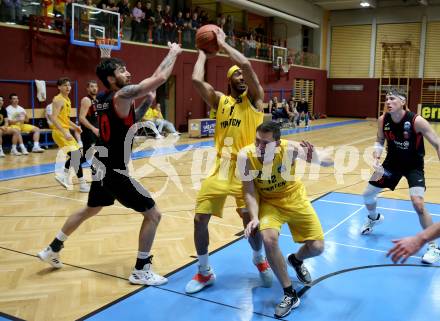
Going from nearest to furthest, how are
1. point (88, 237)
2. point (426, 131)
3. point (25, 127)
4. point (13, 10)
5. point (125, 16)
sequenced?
point (426, 131) → point (88, 237) → point (25, 127) → point (13, 10) → point (125, 16)

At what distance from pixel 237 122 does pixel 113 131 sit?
3.33 feet

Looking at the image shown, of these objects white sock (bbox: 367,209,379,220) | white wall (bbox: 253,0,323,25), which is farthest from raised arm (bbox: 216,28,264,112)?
white wall (bbox: 253,0,323,25)

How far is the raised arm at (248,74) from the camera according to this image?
12.0 feet

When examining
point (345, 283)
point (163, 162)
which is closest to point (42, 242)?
point (345, 283)

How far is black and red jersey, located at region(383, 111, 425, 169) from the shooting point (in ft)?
15.7

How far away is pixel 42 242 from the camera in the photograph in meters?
4.91

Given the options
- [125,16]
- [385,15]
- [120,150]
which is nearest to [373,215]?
[120,150]

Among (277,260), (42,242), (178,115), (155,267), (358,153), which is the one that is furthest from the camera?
(178,115)

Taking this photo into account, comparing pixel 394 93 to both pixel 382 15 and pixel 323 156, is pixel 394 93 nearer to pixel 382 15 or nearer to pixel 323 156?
pixel 323 156

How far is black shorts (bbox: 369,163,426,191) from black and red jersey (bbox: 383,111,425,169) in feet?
0.18

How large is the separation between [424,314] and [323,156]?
138cm

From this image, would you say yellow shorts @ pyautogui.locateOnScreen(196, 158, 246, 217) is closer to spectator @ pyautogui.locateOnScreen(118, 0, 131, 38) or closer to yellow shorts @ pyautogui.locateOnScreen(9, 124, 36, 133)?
yellow shorts @ pyautogui.locateOnScreen(9, 124, 36, 133)

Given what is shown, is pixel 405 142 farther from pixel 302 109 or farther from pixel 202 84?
pixel 302 109

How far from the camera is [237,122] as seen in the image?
382 centimetres
